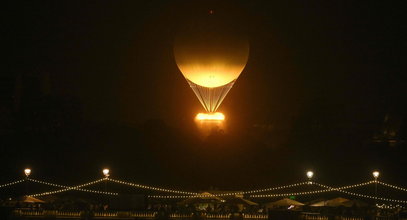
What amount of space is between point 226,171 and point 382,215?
16.2 m

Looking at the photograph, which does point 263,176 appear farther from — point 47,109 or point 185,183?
point 47,109

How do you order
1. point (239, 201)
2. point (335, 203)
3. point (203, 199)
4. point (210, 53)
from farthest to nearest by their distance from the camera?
point (210, 53), point (203, 199), point (239, 201), point (335, 203)

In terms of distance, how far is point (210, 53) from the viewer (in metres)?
83.1

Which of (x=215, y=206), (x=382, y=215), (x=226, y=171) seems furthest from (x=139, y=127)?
(x=382, y=215)

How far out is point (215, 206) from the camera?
158 ft

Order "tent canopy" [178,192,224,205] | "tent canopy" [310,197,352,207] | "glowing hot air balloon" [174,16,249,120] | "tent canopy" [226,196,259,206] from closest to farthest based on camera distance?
"tent canopy" [310,197,352,207] → "tent canopy" [226,196,259,206] → "tent canopy" [178,192,224,205] → "glowing hot air balloon" [174,16,249,120]

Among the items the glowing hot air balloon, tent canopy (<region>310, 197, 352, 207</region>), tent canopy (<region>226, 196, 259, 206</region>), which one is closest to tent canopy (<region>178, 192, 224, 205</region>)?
tent canopy (<region>226, 196, 259, 206</region>)

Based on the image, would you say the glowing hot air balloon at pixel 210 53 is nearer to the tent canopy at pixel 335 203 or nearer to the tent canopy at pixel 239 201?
the tent canopy at pixel 239 201

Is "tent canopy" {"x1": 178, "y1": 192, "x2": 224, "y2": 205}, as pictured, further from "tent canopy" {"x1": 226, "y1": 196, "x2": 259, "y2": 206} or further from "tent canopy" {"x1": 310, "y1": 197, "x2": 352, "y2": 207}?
"tent canopy" {"x1": 310, "y1": 197, "x2": 352, "y2": 207}

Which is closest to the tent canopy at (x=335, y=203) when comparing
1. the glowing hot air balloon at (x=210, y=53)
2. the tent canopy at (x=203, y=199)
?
the tent canopy at (x=203, y=199)

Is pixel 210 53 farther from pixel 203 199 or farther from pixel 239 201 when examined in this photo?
pixel 239 201

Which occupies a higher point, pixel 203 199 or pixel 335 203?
pixel 203 199

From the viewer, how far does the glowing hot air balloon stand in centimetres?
8319

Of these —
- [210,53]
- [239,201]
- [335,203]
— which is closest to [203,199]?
[239,201]
